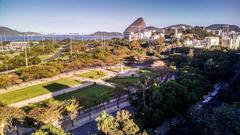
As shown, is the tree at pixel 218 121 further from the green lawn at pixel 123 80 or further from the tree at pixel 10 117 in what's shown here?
the green lawn at pixel 123 80

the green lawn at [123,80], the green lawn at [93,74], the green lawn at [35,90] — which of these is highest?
the green lawn at [93,74]

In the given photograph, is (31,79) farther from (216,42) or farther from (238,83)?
(216,42)

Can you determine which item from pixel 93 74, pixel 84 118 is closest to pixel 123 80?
pixel 93 74

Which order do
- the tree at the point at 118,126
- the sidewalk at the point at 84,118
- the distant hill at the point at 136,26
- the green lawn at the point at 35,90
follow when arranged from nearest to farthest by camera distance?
the tree at the point at 118,126, the sidewalk at the point at 84,118, the green lawn at the point at 35,90, the distant hill at the point at 136,26

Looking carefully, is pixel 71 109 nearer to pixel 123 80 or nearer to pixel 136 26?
pixel 123 80

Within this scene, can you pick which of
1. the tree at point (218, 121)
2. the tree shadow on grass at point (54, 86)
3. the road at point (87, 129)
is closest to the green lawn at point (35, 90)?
the tree shadow on grass at point (54, 86)

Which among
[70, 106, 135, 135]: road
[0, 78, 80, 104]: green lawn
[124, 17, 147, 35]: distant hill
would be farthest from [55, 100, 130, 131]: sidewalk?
[124, 17, 147, 35]: distant hill
